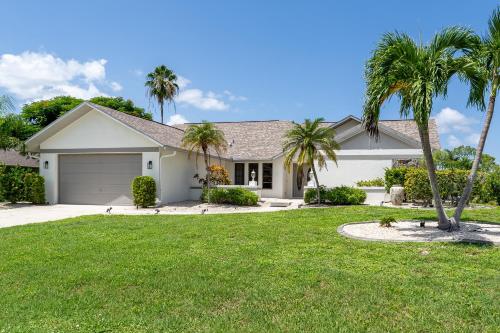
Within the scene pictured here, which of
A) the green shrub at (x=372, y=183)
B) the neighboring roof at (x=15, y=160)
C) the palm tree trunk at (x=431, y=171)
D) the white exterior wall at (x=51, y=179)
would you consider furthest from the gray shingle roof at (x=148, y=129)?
the palm tree trunk at (x=431, y=171)

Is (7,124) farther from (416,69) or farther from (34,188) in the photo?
(416,69)

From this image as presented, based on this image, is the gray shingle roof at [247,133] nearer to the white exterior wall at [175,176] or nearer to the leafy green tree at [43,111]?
the white exterior wall at [175,176]

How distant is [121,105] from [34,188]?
27.2 m

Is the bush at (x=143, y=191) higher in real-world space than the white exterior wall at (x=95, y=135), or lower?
lower

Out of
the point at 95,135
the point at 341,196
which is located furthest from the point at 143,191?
the point at 341,196

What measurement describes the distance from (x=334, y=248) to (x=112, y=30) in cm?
1362

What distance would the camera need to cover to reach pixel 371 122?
10.1 metres

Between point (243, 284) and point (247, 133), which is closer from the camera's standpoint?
point (243, 284)

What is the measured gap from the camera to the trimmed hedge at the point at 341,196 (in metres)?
17.8

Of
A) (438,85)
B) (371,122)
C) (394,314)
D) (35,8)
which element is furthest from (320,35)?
(394,314)

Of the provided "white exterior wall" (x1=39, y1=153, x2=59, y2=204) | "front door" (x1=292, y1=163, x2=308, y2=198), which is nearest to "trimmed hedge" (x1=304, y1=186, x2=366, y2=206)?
"front door" (x1=292, y1=163, x2=308, y2=198)

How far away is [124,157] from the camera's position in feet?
65.0

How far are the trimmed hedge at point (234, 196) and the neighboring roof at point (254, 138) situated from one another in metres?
5.76

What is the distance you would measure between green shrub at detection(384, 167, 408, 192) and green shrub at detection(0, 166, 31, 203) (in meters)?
19.0
